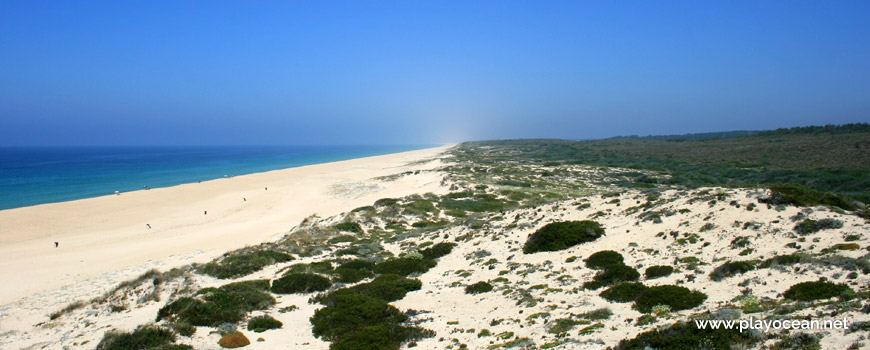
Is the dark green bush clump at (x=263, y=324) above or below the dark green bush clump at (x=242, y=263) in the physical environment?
above

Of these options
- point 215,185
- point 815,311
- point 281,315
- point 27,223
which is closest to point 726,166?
point 815,311

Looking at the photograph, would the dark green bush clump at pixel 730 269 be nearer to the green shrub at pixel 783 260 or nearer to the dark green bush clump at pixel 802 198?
the green shrub at pixel 783 260

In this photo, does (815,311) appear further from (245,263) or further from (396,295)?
(245,263)

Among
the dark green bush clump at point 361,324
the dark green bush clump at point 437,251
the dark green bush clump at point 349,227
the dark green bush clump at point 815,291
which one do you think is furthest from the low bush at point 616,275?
the dark green bush clump at point 349,227

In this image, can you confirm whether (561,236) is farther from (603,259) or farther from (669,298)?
(669,298)

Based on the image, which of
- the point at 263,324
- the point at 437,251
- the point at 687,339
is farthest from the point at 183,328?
the point at 687,339

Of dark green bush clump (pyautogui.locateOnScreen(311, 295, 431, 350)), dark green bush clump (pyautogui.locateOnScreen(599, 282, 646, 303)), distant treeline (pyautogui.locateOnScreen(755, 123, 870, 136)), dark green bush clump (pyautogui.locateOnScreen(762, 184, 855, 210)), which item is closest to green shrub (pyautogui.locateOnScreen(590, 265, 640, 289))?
dark green bush clump (pyautogui.locateOnScreen(599, 282, 646, 303))

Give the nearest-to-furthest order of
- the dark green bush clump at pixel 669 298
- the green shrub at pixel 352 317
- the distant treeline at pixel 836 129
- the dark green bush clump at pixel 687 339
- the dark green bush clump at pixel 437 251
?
1. the dark green bush clump at pixel 687 339
2. the dark green bush clump at pixel 669 298
3. the green shrub at pixel 352 317
4. the dark green bush clump at pixel 437 251
5. the distant treeline at pixel 836 129
